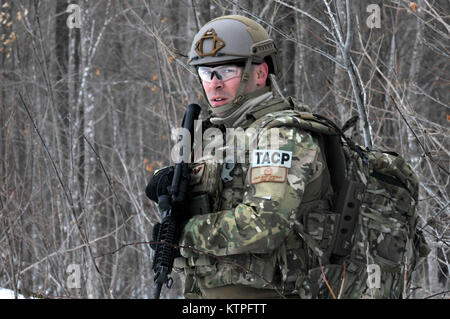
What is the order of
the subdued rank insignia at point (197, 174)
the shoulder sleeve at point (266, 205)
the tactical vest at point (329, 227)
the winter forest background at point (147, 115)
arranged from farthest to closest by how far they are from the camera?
the winter forest background at point (147, 115)
the subdued rank insignia at point (197, 174)
the tactical vest at point (329, 227)
the shoulder sleeve at point (266, 205)

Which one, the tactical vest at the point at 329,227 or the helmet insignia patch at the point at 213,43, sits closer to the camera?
the tactical vest at the point at 329,227

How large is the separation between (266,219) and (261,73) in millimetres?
880

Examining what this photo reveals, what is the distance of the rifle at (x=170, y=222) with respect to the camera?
2.87 m

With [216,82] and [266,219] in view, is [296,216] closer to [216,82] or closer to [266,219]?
[266,219]

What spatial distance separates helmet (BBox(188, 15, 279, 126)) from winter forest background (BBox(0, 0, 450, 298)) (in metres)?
0.48

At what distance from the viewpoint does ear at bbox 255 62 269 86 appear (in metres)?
3.26

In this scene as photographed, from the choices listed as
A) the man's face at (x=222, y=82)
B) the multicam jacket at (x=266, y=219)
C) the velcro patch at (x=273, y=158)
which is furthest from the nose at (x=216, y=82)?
the velcro patch at (x=273, y=158)

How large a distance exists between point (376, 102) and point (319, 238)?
4.59 m

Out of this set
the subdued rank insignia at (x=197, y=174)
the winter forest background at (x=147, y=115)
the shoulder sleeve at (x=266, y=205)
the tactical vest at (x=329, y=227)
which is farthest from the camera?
the winter forest background at (x=147, y=115)

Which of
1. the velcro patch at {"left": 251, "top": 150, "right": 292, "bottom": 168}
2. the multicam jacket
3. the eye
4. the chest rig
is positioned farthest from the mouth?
the velcro patch at {"left": 251, "top": 150, "right": 292, "bottom": 168}

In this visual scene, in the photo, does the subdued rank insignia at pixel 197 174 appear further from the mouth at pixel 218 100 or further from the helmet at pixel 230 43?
the helmet at pixel 230 43

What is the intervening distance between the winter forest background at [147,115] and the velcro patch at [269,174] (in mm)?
607

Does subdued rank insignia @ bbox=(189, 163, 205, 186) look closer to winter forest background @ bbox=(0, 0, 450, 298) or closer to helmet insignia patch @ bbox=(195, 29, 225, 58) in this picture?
winter forest background @ bbox=(0, 0, 450, 298)

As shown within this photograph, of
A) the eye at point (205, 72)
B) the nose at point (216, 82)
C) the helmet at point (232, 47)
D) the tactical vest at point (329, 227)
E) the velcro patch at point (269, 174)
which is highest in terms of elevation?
the helmet at point (232, 47)
